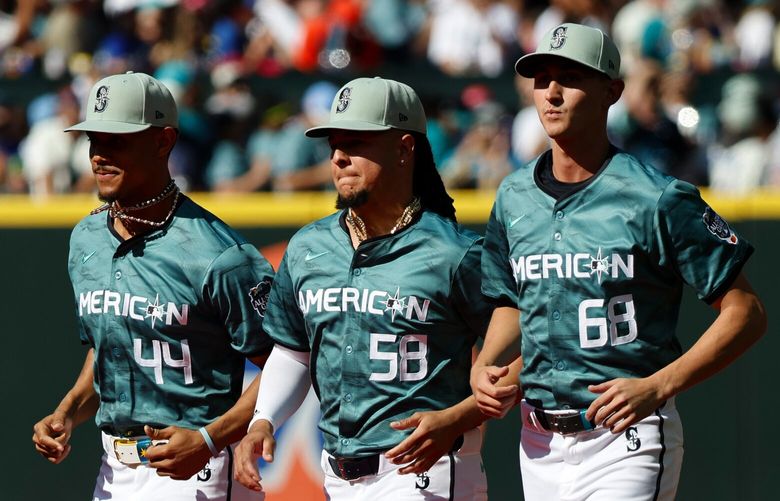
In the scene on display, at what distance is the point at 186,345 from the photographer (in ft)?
15.8

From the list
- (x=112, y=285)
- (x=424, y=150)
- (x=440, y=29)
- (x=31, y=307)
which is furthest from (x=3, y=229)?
(x=440, y=29)

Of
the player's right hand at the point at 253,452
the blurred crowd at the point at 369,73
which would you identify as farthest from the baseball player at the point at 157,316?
the blurred crowd at the point at 369,73

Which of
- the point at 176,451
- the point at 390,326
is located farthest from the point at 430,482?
the point at 176,451

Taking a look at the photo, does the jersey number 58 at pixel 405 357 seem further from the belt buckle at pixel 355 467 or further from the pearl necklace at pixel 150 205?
the pearl necklace at pixel 150 205

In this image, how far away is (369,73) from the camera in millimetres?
10758

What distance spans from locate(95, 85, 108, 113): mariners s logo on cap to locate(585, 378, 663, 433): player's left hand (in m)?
2.08

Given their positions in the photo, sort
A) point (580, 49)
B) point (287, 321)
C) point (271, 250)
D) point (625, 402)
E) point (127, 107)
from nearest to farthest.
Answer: point (625, 402) → point (580, 49) → point (287, 321) → point (127, 107) → point (271, 250)

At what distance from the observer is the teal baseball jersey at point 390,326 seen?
4.45 m

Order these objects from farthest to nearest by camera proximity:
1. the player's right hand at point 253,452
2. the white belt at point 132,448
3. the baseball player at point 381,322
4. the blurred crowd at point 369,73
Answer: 1. the blurred crowd at point 369,73
2. the white belt at point 132,448
3. the baseball player at point 381,322
4. the player's right hand at point 253,452

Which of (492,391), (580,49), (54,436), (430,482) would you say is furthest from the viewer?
(54,436)

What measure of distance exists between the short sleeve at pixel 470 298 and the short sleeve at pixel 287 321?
23.3 inches

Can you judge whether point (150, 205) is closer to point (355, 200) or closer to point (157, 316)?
point (157, 316)

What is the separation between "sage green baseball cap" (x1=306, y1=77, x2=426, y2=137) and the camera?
452 cm

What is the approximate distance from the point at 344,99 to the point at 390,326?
797mm
